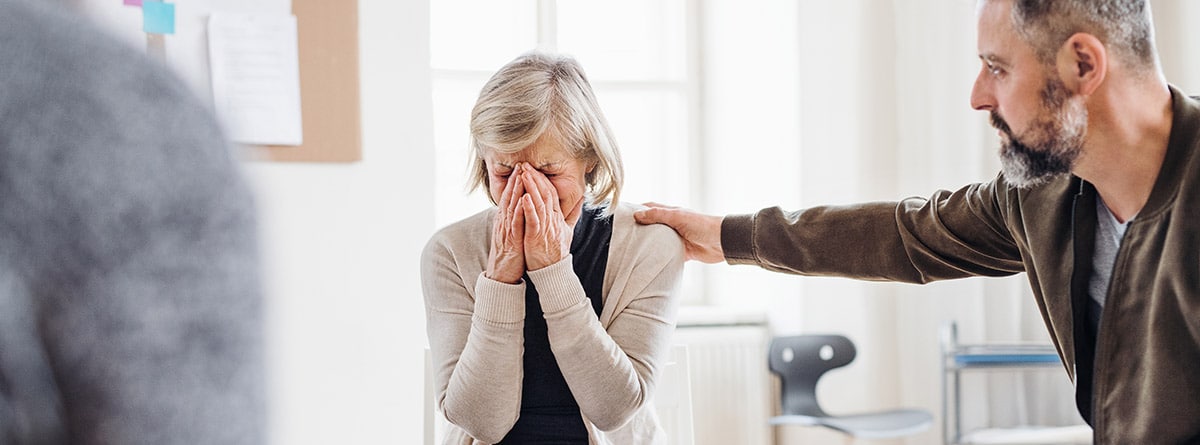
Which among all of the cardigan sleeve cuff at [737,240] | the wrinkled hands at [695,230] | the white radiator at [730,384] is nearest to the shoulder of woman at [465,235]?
the wrinkled hands at [695,230]

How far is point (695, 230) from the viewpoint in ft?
5.56

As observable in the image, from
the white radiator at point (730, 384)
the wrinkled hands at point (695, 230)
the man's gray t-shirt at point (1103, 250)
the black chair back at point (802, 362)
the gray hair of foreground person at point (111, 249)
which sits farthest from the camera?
the white radiator at point (730, 384)

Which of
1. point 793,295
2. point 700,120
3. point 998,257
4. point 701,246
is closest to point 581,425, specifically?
point 701,246

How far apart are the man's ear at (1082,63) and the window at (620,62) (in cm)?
241

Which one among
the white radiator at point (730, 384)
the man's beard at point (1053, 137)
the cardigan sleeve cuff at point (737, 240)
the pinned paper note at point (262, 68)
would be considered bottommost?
the white radiator at point (730, 384)

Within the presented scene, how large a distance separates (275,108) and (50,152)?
2.11m

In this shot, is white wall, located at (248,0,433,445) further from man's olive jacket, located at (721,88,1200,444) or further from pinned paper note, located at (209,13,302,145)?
man's olive jacket, located at (721,88,1200,444)

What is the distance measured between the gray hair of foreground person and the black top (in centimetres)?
120

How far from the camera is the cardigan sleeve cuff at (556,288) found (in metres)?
1.40

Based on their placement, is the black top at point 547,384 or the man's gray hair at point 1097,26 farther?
the black top at point 547,384

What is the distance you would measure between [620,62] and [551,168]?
2266 mm

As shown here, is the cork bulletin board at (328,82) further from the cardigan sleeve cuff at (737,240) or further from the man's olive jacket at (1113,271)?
the man's olive jacket at (1113,271)

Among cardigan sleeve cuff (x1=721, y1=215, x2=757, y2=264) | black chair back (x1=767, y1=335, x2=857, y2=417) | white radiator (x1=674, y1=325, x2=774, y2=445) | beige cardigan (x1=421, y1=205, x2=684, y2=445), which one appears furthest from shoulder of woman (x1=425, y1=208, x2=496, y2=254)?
white radiator (x1=674, y1=325, x2=774, y2=445)

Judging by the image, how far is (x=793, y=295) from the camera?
3.28 m
